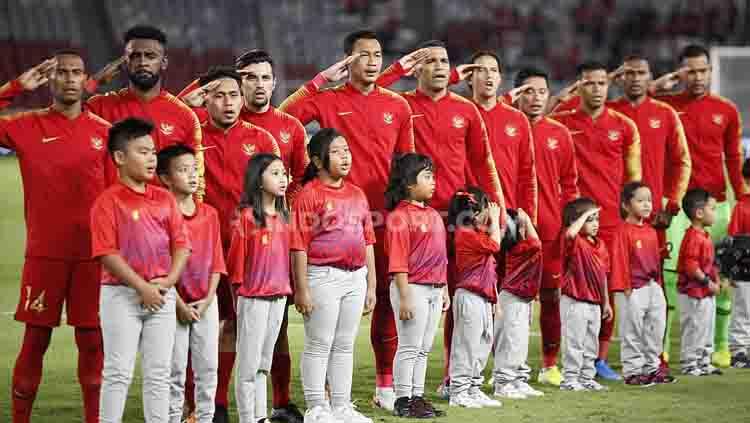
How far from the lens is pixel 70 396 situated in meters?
7.61

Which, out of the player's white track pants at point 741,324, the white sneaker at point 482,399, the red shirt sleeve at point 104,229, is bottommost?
the white sneaker at point 482,399

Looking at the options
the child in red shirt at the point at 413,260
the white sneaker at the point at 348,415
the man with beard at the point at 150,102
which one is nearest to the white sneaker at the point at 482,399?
the child in red shirt at the point at 413,260

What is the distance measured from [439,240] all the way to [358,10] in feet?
60.0

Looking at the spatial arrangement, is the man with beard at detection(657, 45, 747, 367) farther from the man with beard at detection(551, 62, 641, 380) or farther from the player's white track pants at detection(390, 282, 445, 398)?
the player's white track pants at detection(390, 282, 445, 398)

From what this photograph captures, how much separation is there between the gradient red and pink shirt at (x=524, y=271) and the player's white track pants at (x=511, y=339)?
0.05 metres

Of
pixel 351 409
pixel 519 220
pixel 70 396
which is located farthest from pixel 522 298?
pixel 70 396

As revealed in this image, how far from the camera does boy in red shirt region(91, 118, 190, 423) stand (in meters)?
5.50

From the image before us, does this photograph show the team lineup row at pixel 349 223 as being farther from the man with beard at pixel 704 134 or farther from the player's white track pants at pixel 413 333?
the man with beard at pixel 704 134

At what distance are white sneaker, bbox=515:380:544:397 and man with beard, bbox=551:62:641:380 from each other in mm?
993

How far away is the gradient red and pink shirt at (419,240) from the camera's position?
22.9ft

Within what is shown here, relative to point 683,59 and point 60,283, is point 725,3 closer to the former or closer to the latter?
point 683,59

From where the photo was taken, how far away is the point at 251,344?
6227 millimetres

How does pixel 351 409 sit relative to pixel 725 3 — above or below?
below

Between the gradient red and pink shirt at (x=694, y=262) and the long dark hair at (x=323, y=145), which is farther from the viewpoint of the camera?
the gradient red and pink shirt at (x=694, y=262)
